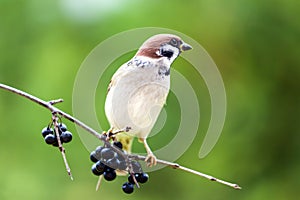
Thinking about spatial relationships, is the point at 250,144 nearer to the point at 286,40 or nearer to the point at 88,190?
the point at 286,40

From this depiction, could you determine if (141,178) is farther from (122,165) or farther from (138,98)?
(138,98)

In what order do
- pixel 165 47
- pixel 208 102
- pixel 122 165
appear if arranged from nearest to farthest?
pixel 165 47, pixel 122 165, pixel 208 102

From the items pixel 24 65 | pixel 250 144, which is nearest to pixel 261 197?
pixel 250 144

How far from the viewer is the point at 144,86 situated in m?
0.48

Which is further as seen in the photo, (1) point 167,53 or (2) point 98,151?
(2) point 98,151

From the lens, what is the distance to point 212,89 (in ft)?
1.53

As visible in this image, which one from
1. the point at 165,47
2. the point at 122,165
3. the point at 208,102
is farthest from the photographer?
the point at 208,102

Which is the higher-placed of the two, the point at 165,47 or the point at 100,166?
the point at 165,47

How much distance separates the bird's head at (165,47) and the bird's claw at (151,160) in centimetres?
11

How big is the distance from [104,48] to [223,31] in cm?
159

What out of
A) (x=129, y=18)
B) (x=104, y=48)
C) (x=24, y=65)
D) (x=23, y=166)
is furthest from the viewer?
(x=24, y=65)

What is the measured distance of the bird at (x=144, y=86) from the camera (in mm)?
482

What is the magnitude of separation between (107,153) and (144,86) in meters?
0.12

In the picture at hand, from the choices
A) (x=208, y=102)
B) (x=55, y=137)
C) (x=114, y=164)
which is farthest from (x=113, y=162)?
(x=208, y=102)
